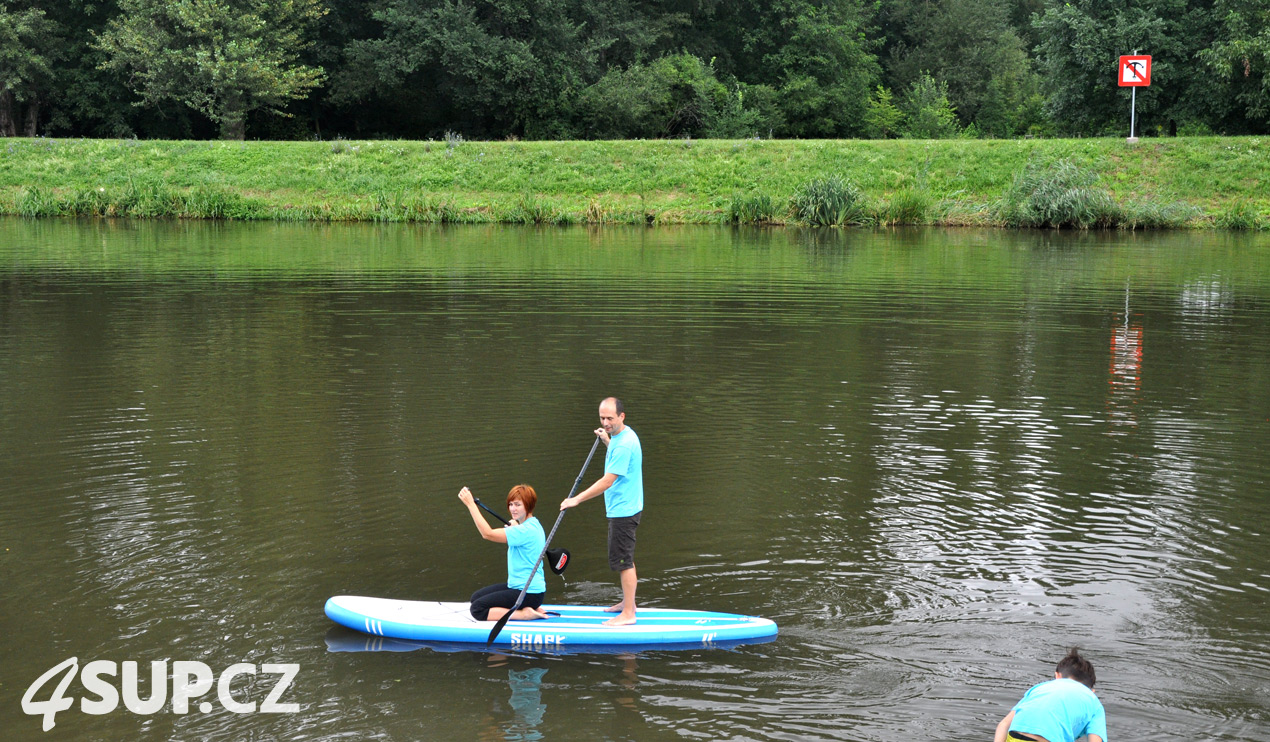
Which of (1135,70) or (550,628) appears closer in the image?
(550,628)

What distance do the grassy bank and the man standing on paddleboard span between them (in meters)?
31.5

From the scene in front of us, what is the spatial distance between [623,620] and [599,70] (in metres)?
54.3

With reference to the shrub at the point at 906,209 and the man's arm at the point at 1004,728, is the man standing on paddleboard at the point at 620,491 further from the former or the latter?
the shrub at the point at 906,209

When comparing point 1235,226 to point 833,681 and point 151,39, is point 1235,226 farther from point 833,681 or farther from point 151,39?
point 151,39

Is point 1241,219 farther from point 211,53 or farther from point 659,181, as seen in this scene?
point 211,53

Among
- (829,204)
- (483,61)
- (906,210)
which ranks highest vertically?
(483,61)

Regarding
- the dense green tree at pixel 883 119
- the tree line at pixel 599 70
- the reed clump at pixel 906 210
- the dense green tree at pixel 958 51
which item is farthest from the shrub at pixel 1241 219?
the dense green tree at pixel 958 51

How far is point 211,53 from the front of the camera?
170 ft

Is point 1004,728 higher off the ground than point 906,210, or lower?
lower

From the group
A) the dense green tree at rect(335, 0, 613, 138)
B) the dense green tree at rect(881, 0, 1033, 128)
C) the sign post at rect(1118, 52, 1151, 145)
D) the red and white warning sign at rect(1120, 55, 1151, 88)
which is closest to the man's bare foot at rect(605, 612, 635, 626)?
the sign post at rect(1118, 52, 1151, 145)

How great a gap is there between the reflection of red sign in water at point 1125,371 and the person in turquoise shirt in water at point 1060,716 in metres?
8.10

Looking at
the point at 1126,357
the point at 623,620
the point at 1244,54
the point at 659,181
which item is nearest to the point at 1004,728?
the point at 623,620

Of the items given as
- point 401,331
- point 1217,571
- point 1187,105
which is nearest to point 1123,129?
point 1187,105

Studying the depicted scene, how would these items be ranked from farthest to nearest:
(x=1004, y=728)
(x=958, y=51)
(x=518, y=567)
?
(x=958, y=51) → (x=518, y=567) → (x=1004, y=728)
